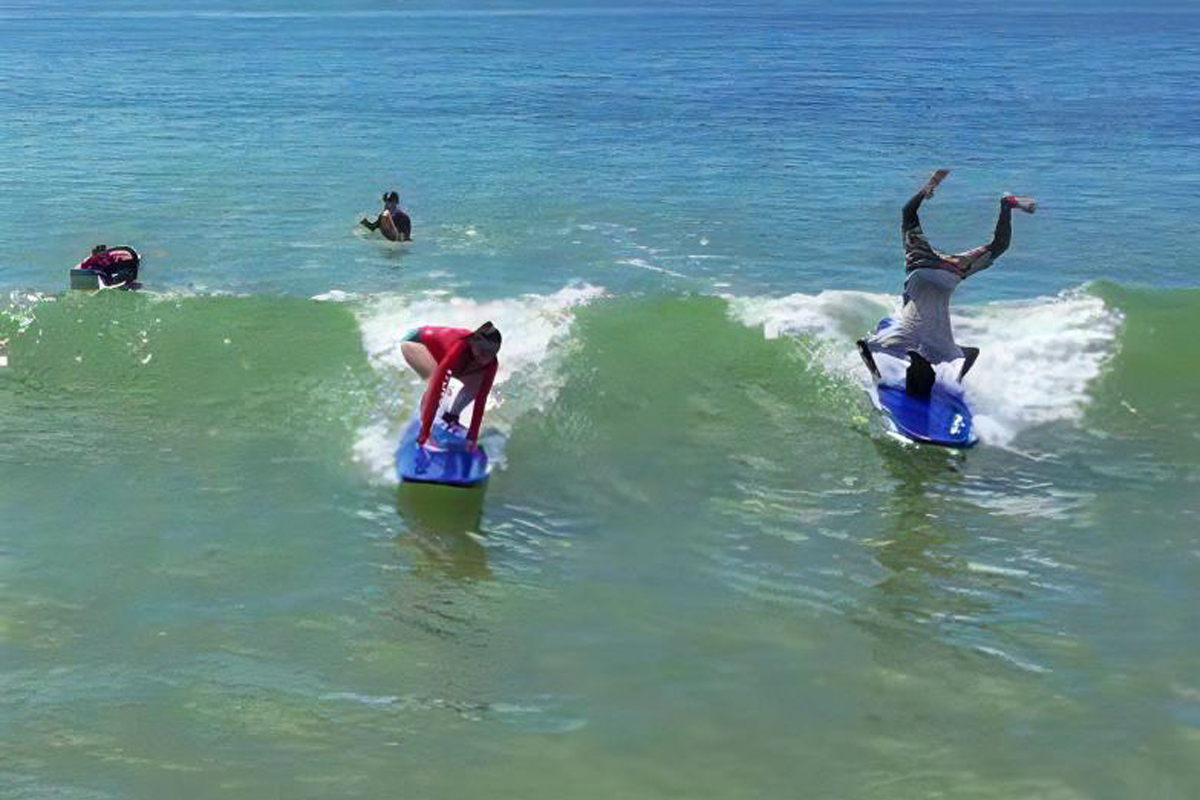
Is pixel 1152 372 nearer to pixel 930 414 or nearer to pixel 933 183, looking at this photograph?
pixel 930 414

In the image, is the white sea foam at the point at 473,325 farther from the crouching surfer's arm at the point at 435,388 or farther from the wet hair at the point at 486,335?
the wet hair at the point at 486,335

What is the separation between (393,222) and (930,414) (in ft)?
37.4

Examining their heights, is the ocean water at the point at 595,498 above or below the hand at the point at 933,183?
below

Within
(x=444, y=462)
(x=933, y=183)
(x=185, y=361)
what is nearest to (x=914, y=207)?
(x=933, y=183)

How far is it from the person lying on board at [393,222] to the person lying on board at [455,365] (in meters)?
9.67

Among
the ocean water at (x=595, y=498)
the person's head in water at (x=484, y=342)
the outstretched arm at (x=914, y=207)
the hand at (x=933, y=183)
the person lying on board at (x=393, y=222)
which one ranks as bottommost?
the ocean water at (x=595, y=498)

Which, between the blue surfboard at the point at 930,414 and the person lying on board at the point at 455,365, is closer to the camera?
the person lying on board at the point at 455,365

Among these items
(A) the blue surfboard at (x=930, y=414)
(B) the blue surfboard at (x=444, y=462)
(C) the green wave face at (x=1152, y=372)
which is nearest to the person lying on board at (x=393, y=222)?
(B) the blue surfboard at (x=444, y=462)

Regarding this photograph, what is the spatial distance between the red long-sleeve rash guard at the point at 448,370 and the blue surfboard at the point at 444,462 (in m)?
0.14

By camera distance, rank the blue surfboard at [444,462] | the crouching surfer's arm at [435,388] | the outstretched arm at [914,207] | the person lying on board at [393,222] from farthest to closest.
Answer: the person lying on board at [393,222]
the outstretched arm at [914,207]
the crouching surfer's arm at [435,388]
the blue surfboard at [444,462]

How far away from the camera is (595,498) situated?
523 inches

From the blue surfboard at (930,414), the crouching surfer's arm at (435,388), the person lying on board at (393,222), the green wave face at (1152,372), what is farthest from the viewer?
the person lying on board at (393,222)

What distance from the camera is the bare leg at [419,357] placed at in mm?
13898

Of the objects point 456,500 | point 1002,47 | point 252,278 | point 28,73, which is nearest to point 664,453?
point 456,500
